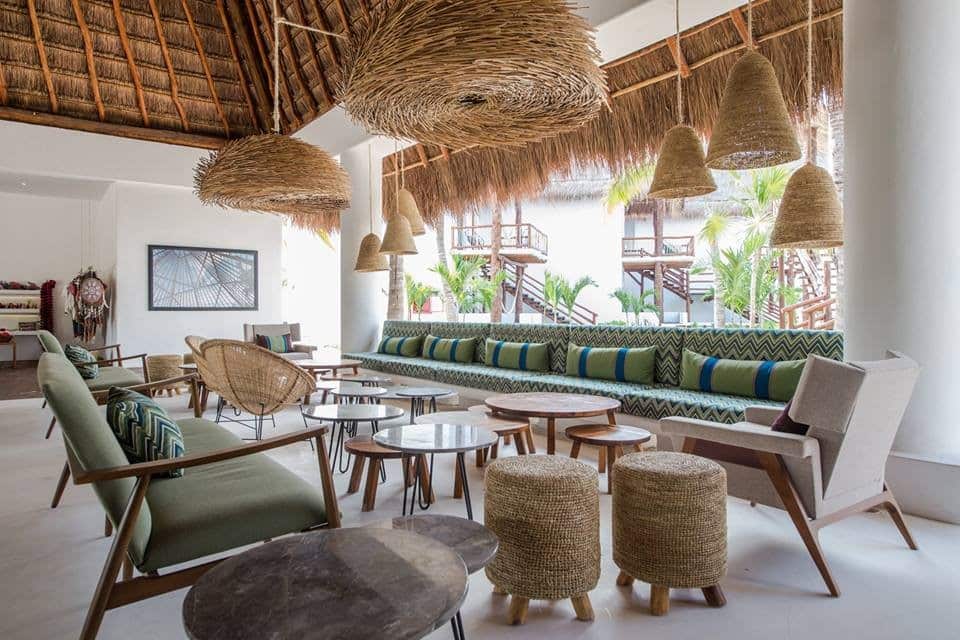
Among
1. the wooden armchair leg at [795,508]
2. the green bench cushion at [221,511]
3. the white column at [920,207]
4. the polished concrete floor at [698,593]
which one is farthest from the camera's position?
the white column at [920,207]

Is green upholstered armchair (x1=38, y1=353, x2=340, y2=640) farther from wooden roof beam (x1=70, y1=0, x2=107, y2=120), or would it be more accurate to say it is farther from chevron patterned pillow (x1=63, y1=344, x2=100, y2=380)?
wooden roof beam (x1=70, y1=0, x2=107, y2=120)

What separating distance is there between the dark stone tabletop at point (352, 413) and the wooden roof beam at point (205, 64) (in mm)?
6419

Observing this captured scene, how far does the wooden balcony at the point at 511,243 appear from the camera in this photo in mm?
15062

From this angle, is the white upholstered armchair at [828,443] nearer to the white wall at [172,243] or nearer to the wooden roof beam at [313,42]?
the wooden roof beam at [313,42]

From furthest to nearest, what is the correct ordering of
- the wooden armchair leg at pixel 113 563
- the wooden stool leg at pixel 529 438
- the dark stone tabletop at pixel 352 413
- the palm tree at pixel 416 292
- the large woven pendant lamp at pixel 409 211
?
the palm tree at pixel 416 292 → the large woven pendant lamp at pixel 409 211 → the wooden stool leg at pixel 529 438 → the dark stone tabletop at pixel 352 413 → the wooden armchair leg at pixel 113 563

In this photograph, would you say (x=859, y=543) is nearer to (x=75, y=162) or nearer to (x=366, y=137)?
(x=366, y=137)

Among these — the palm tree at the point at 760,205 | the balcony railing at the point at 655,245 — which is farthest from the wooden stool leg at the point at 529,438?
the balcony railing at the point at 655,245

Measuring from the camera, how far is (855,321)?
10.5 feet

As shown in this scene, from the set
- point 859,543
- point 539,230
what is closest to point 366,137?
point 859,543

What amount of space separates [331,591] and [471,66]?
147 cm

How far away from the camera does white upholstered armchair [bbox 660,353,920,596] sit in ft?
7.16

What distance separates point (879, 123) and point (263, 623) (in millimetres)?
3454

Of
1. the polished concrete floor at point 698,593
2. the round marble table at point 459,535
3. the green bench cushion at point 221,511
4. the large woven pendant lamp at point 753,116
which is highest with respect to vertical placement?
the large woven pendant lamp at point 753,116

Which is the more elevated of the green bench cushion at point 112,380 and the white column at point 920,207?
the white column at point 920,207
